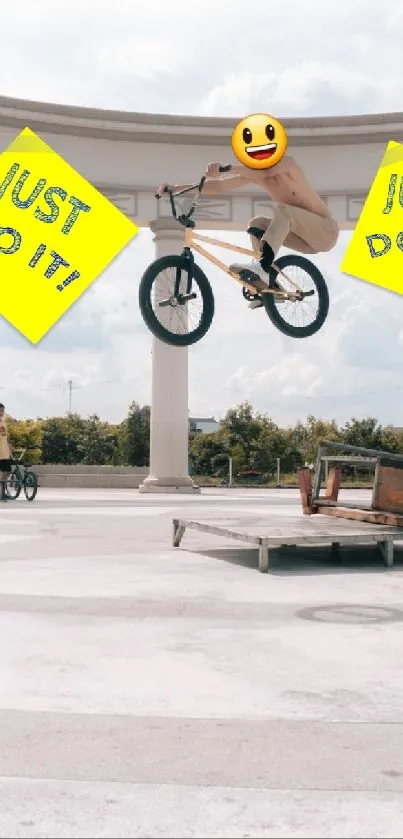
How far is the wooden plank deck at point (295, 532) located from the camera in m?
9.93

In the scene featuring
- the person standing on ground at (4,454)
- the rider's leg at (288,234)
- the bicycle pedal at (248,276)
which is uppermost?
the rider's leg at (288,234)

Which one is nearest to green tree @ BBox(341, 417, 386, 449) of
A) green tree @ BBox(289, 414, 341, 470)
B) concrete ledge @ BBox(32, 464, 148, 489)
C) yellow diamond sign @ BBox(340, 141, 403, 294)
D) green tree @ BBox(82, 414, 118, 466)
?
green tree @ BBox(289, 414, 341, 470)

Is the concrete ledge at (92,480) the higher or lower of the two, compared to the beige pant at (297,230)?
lower

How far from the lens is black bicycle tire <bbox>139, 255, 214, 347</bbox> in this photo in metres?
12.4

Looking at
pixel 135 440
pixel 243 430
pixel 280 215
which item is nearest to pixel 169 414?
pixel 280 215

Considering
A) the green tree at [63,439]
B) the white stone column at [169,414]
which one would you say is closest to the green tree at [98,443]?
the green tree at [63,439]

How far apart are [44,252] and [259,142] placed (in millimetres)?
6285

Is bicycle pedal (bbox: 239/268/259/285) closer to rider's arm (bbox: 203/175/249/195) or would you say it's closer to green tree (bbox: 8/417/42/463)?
rider's arm (bbox: 203/175/249/195)

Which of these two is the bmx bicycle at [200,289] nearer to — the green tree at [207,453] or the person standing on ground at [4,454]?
the person standing on ground at [4,454]

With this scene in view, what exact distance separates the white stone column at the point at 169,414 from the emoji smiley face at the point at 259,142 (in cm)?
1554

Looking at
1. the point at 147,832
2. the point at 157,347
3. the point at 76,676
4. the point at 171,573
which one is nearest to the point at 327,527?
the point at 171,573

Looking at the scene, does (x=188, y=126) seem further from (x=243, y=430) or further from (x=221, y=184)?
Result: (x=243, y=430)

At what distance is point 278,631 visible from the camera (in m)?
6.82

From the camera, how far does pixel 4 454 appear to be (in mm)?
21250
